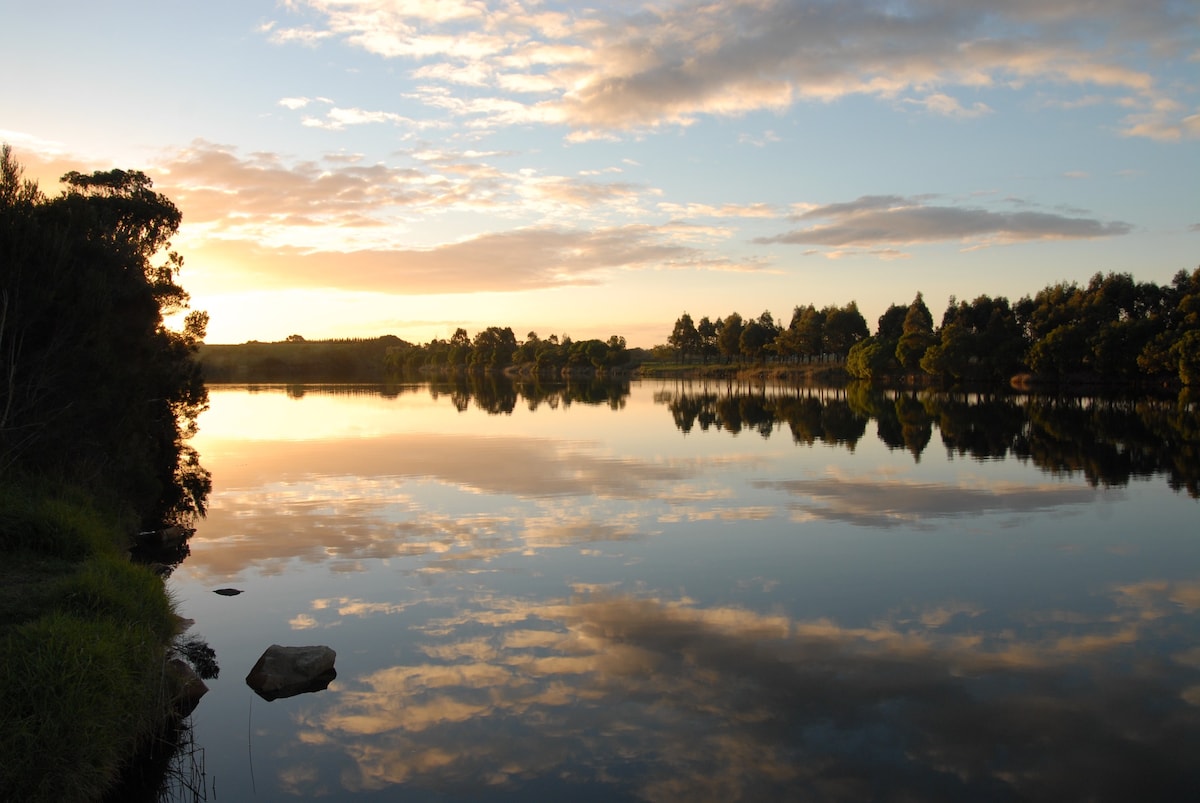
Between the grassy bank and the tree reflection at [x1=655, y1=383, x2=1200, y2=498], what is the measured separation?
1074 inches

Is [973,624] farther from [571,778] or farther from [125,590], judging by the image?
[125,590]

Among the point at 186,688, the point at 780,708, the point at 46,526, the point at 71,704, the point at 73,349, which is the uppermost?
the point at 73,349

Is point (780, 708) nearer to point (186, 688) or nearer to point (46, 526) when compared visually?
point (186, 688)

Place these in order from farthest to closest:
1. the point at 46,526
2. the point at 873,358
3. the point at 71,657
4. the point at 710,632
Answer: the point at 873,358
the point at 46,526
the point at 710,632
the point at 71,657

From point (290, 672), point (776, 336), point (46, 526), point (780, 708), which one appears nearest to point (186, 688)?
point (290, 672)

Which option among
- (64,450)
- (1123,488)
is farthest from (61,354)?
(1123,488)

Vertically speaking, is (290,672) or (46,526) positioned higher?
(46,526)

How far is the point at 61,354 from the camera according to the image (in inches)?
712

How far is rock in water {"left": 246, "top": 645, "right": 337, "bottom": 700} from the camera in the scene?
38.5ft

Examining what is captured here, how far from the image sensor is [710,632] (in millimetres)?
13492

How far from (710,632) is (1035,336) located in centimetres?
9591

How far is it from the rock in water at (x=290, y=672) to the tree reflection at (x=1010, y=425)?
25031mm

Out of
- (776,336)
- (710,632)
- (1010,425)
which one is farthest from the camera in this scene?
(776,336)

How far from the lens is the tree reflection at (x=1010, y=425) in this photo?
32.6 metres
